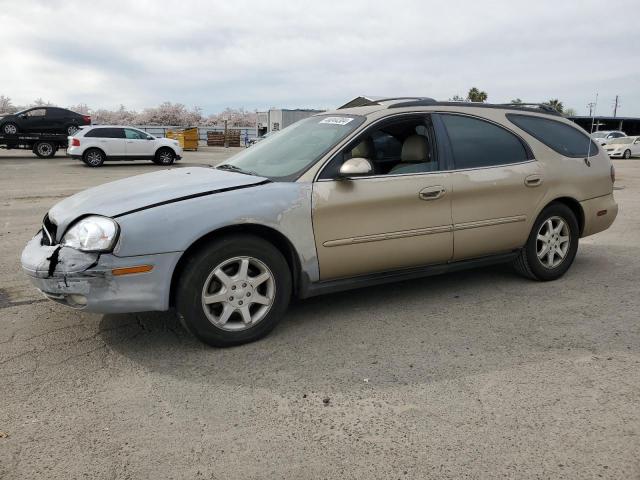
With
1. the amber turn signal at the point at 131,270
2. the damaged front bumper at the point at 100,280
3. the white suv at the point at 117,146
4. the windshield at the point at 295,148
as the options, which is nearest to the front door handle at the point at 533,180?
the windshield at the point at 295,148

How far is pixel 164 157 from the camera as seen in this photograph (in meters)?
21.2

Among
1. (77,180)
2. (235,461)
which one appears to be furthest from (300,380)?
(77,180)

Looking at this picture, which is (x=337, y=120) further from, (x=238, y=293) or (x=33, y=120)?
(x=33, y=120)

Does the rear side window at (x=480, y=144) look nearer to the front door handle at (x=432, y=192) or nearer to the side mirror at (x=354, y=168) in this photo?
the front door handle at (x=432, y=192)

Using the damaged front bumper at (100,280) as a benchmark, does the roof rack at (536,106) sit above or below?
above

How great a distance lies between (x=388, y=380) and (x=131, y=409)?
140 centimetres

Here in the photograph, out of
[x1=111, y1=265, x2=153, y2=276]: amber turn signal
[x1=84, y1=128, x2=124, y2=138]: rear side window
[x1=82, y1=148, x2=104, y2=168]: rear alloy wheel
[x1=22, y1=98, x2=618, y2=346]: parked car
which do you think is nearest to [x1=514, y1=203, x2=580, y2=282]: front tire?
[x1=22, y1=98, x2=618, y2=346]: parked car

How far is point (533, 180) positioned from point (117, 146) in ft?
59.7

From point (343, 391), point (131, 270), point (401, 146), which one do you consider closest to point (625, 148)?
point (401, 146)

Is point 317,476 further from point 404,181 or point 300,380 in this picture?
point 404,181

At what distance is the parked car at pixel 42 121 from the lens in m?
22.2

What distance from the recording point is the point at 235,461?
2.39m

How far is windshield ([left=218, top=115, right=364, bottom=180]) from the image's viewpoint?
397 cm

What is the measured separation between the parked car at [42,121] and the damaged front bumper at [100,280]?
2217cm
